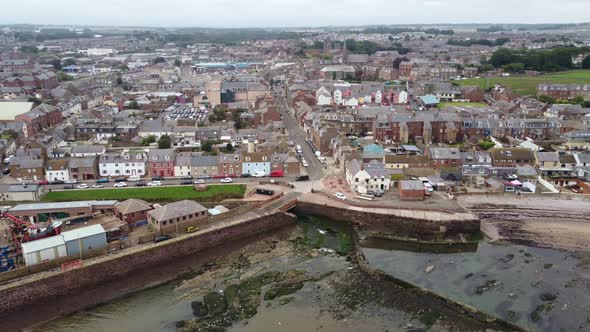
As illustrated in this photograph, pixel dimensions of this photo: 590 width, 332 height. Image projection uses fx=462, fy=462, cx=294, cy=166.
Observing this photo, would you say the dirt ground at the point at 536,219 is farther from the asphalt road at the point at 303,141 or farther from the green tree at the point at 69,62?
the green tree at the point at 69,62

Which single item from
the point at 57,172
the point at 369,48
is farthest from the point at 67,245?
the point at 369,48

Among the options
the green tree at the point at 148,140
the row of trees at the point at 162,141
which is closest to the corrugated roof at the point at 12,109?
the green tree at the point at 148,140

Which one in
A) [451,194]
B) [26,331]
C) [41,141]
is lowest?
[26,331]

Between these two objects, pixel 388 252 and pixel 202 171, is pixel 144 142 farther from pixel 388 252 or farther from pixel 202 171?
pixel 388 252

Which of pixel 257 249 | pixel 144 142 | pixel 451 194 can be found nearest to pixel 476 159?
pixel 451 194

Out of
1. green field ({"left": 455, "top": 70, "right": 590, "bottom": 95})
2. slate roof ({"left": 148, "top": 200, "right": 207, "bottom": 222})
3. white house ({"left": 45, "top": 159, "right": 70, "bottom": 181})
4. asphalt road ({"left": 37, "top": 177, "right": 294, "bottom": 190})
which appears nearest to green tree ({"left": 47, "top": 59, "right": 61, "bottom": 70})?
white house ({"left": 45, "top": 159, "right": 70, "bottom": 181})

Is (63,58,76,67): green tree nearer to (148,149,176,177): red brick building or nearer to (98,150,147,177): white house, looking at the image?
(98,150,147,177): white house
